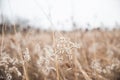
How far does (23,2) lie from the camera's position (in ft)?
5.76

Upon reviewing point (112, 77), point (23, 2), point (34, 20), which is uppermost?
point (23, 2)

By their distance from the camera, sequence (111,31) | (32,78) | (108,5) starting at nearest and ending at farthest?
(32,78)
(108,5)
(111,31)

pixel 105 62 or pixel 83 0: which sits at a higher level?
pixel 83 0

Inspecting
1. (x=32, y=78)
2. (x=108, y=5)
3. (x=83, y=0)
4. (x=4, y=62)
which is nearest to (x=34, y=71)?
(x=32, y=78)

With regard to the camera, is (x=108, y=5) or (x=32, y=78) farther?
(x=108, y=5)

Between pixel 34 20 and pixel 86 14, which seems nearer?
pixel 34 20

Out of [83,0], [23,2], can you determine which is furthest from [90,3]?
[23,2]

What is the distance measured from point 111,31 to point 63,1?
1390 mm

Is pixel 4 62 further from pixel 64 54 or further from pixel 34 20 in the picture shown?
pixel 34 20

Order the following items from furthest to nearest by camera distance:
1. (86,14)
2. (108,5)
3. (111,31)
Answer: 1. (111,31)
2. (108,5)
3. (86,14)

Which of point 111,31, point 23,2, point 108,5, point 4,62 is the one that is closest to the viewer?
point 4,62

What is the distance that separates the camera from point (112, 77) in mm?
1374

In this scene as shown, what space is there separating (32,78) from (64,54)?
457 mm

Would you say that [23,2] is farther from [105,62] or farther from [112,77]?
[112,77]
